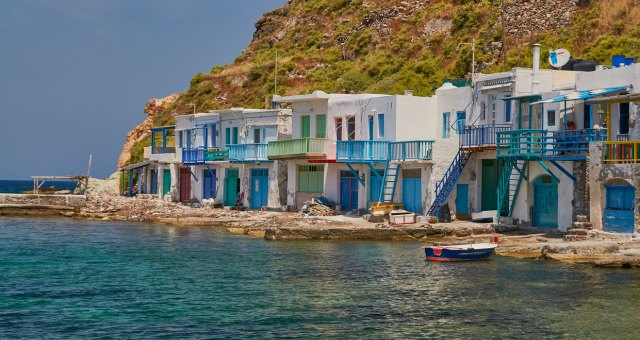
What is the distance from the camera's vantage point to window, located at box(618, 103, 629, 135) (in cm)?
3566

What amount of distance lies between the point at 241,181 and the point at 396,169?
47.4 feet

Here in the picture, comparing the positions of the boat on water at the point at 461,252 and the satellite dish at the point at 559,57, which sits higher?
the satellite dish at the point at 559,57

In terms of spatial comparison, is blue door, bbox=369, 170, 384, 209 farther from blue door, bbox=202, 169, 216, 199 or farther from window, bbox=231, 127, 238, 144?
blue door, bbox=202, 169, 216, 199

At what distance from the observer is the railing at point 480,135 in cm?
4209

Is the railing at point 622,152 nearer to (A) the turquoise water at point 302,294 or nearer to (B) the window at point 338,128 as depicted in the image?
(A) the turquoise water at point 302,294

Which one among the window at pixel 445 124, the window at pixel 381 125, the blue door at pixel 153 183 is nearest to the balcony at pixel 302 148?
the window at pixel 381 125

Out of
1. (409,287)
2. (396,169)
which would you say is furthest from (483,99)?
(409,287)

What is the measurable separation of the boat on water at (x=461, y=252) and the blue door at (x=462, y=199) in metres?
10.9

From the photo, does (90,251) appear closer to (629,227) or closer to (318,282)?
(318,282)

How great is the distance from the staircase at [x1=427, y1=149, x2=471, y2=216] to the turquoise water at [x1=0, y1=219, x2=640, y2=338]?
242 inches

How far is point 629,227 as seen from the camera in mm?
34062

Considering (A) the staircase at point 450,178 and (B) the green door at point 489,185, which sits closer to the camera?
(B) the green door at point 489,185

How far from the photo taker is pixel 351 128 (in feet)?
168

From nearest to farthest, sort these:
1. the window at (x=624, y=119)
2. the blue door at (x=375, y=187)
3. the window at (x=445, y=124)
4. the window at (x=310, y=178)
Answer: the window at (x=624, y=119) < the window at (x=445, y=124) < the blue door at (x=375, y=187) < the window at (x=310, y=178)
